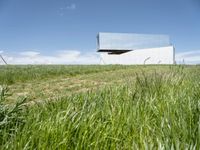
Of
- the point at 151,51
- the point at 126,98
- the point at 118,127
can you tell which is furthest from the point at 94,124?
the point at 151,51

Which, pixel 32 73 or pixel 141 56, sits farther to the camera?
pixel 141 56

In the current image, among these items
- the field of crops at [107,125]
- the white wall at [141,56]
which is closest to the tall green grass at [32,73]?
the field of crops at [107,125]

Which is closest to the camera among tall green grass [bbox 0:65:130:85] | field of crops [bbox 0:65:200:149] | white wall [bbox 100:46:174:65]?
field of crops [bbox 0:65:200:149]

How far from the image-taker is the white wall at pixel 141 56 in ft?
183

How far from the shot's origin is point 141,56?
58.5m

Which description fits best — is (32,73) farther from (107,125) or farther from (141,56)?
(141,56)

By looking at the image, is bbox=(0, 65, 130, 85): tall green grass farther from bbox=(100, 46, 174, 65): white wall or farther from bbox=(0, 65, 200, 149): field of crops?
bbox=(100, 46, 174, 65): white wall

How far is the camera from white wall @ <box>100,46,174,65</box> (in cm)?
5581

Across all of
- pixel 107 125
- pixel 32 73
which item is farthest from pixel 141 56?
pixel 107 125

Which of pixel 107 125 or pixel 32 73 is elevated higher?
pixel 107 125

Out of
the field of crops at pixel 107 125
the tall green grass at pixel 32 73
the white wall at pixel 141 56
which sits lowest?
the tall green grass at pixel 32 73

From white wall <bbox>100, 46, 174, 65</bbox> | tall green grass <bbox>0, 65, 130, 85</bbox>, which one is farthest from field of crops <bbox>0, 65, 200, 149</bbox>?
white wall <bbox>100, 46, 174, 65</bbox>

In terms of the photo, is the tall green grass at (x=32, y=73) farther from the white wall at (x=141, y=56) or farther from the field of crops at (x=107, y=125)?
the white wall at (x=141, y=56)

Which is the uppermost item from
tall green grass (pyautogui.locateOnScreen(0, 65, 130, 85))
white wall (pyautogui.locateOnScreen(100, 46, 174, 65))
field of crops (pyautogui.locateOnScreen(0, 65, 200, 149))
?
white wall (pyautogui.locateOnScreen(100, 46, 174, 65))
